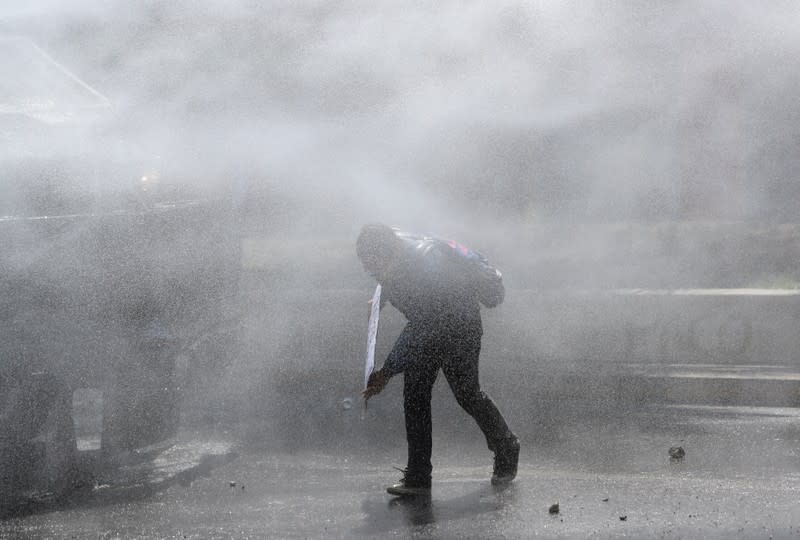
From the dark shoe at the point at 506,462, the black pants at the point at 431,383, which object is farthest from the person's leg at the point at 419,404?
the dark shoe at the point at 506,462

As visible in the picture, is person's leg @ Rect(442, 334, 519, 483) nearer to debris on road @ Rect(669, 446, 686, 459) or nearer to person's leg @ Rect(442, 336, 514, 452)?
person's leg @ Rect(442, 336, 514, 452)

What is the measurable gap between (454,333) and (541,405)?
2418 mm

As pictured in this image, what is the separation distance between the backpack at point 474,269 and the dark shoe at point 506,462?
0.64 m

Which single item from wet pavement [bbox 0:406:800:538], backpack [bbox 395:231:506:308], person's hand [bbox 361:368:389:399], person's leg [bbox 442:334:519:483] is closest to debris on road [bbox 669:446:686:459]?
wet pavement [bbox 0:406:800:538]

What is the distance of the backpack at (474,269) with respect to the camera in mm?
5824

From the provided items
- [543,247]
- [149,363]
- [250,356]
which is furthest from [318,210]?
[149,363]

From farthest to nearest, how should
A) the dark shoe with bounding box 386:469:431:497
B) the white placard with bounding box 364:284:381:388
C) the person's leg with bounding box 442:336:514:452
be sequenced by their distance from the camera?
the white placard with bounding box 364:284:381:388
the person's leg with bounding box 442:336:514:452
the dark shoe with bounding box 386:469:431:497

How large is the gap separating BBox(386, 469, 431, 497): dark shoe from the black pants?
0.02m

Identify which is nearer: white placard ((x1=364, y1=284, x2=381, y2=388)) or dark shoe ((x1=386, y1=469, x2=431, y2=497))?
dark shoe ((x1=386, y1=469, x2=431, y2=497))

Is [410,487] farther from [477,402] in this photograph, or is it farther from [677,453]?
[677,453]

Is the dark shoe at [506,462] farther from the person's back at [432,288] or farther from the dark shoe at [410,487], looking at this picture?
the person's back at [432,288]

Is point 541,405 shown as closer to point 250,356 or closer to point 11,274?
point 250,356

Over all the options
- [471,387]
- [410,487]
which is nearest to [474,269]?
[471,387]

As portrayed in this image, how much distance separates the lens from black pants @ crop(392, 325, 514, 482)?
5.82 metres
